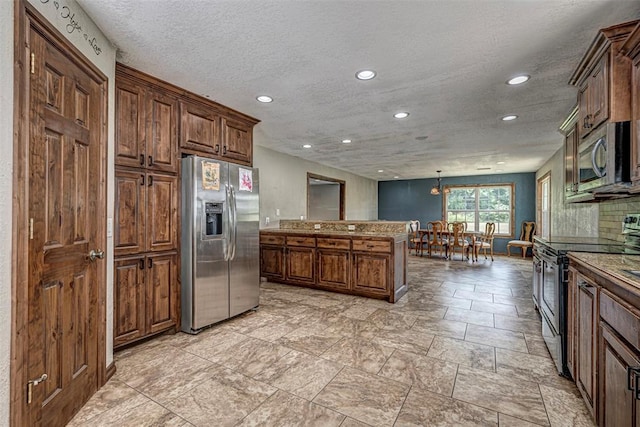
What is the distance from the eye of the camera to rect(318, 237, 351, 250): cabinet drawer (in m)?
4.26

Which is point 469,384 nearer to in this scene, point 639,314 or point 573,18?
point 639,314

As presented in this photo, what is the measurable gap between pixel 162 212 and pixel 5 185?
4.91 ft

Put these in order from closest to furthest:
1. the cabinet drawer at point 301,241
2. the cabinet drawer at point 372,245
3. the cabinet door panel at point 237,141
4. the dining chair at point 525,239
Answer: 1. the cabinet door panel at point 237,141
2. the cabinet drawer at point 372,245
3. the cabinet drawer at point 301,241
4. the dining chair at point 525,239

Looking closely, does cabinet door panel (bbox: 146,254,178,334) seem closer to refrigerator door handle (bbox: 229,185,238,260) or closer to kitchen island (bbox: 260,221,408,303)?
refrigerator door handle (bbox: 229,185,238,260)

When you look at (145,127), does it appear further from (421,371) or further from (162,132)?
(421,371)

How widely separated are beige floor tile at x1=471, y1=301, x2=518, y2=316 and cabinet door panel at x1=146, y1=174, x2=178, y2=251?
3566 mm

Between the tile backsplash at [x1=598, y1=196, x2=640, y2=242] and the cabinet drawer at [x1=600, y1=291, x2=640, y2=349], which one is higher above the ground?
A: the tile backsplash at [x1=598, y1=196, x2=640, y2=242]

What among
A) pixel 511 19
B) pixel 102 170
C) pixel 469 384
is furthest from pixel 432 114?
pixel 102 170

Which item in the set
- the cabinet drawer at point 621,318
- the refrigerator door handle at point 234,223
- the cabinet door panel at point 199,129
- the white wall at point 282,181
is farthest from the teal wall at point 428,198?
the cabinet drawer at point 621,318

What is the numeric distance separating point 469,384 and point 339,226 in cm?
301

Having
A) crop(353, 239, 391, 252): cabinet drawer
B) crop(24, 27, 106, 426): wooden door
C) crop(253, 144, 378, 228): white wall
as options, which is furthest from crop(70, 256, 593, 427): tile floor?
crop(253, 144, 378, 228): white wall

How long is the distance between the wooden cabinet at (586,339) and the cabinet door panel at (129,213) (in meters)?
3.20

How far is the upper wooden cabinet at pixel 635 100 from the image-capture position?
1.64 metres

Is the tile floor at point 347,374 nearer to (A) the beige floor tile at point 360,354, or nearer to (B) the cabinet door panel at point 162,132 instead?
(A) the beige floor tile at point 360,354
